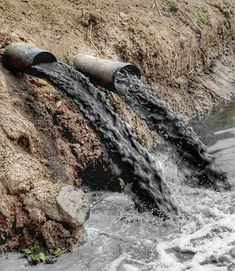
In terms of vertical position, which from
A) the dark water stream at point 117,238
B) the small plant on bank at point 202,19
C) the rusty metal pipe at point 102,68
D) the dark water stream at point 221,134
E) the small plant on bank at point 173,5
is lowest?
the dark water stream at point 117,238

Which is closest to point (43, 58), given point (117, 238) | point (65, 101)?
point (65, 101)

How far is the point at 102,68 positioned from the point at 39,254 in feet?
11.0

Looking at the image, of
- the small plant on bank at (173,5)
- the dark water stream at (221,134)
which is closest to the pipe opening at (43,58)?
the dark water stream at (221,134)

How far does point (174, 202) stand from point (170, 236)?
0.75 m

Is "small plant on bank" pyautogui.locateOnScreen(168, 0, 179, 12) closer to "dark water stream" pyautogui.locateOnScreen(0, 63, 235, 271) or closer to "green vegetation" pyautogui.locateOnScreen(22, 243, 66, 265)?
"dark water stream" pyautogui.locateOnScreen(0, 63, 235, 271)

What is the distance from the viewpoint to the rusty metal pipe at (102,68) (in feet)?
23.3

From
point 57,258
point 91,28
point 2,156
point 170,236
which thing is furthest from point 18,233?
point 91,28

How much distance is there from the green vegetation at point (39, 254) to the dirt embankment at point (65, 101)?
9 cm

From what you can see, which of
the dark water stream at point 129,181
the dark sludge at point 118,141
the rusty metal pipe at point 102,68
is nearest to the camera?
the dark water stream at point 129,181

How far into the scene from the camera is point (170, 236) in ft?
17.4

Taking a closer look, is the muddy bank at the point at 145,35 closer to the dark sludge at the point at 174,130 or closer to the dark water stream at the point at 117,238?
the dark sludge at the point at 174,130

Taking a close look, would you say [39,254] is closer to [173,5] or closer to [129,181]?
[129,181]

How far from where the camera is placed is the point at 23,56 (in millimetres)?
6945

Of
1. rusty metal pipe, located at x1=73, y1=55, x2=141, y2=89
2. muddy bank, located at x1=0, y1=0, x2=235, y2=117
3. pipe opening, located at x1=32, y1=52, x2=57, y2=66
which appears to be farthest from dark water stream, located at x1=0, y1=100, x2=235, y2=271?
muddy bank, located at x1=0, y1=0, x2=235, y2=117
